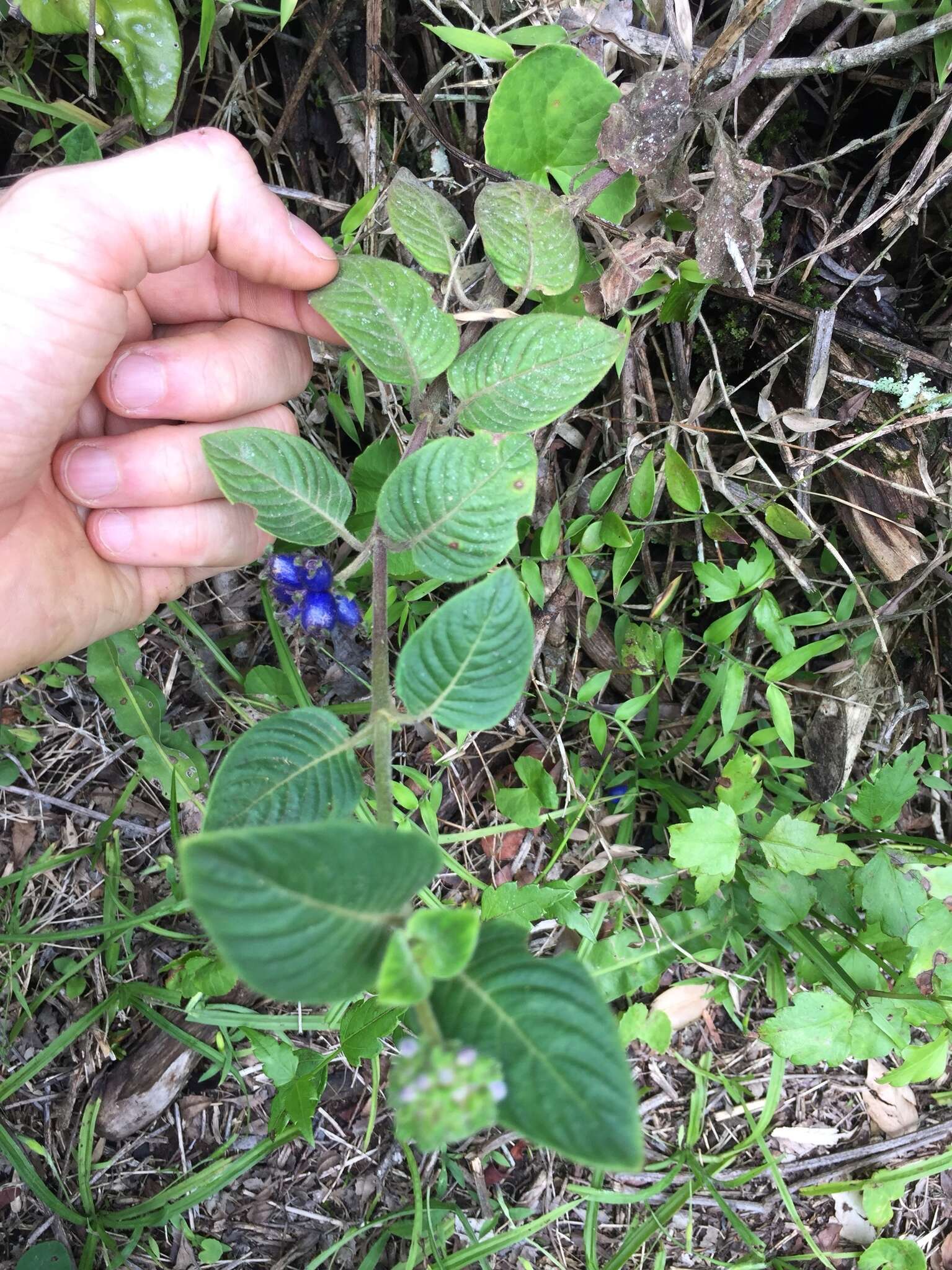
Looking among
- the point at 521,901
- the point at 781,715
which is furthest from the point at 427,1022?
the point at 781,715

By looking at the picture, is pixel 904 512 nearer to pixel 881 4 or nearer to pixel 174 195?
pixel 881 4

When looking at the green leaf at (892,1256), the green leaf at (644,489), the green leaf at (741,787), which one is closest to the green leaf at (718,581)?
the green leaf at (644,489)

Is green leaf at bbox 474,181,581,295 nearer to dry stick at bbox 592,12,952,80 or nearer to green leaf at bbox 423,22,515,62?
green leaf at bbox 423,22,515,62

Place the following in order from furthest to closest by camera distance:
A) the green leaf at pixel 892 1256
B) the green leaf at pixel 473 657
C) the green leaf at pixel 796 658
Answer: the green leaf at pixel 892 1256, the green leaf at pixel 796 658, the green leaf at pixel 473 657

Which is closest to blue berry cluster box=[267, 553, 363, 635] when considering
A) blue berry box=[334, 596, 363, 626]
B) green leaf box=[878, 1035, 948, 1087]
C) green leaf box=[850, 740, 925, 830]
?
blue berry box=[334, 596, 363, 626]

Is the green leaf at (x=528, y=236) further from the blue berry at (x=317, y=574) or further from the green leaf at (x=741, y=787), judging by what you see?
the green leaf at (x=741, y=787)

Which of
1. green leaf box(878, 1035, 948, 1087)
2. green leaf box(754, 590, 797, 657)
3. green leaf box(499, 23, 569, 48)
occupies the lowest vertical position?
green leaf box(878, 1035, 948, 1087)
